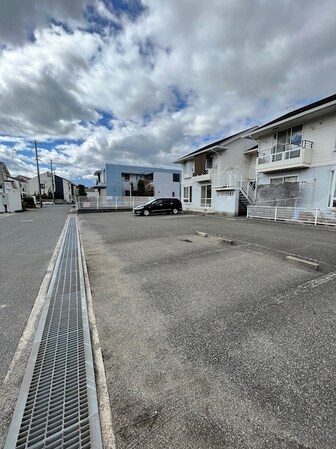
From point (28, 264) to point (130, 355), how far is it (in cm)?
435

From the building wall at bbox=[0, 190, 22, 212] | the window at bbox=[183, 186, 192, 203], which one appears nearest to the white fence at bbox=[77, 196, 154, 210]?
the window at bbox=[183, 186, 192, 203]

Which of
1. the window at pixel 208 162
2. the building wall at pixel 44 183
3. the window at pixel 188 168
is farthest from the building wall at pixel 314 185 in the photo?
the building wall at pixel 44 183

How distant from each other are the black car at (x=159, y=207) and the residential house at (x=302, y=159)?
25.3 feet

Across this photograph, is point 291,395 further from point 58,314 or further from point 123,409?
point 58,314

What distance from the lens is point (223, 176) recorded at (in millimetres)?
17766

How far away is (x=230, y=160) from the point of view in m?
18.7

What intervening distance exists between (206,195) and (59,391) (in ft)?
65.2

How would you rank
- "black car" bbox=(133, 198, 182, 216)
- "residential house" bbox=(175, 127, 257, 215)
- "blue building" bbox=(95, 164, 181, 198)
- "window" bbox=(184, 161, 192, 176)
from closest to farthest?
1. "residential house" bbox=(175, 127, 257, 215)
2. "black car" bbox=(133, 198, 182, 216)
3. "window" bbox=(184, 161, 192, 176)
4. "blue building" bbox=(95, 164, 181, 198)

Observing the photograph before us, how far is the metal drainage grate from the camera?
4.51 feet

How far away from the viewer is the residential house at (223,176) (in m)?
16.1

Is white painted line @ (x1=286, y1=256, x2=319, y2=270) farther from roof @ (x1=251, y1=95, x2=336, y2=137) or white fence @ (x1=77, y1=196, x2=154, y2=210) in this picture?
white fence @ (x1=77, y1=196, x2=154, y2=210)

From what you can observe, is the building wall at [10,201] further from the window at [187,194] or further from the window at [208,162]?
the window at [208,162]

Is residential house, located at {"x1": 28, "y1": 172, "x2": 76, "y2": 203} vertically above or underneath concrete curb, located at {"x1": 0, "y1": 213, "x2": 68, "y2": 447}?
above

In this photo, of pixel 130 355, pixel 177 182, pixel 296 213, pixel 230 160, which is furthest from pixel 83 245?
pixel 177 182
